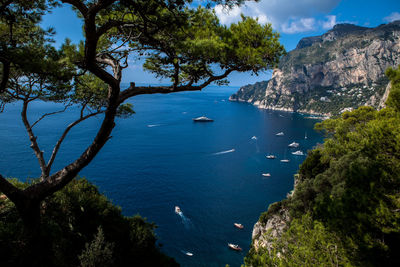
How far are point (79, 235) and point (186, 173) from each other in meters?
43.4

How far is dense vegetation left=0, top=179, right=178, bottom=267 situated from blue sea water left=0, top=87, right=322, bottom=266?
1415 cm

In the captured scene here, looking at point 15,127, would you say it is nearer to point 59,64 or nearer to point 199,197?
point 199,197

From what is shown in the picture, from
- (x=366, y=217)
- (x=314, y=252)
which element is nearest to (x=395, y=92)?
(x=366, y=217)

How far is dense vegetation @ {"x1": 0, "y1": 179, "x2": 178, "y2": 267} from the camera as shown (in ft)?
21.7

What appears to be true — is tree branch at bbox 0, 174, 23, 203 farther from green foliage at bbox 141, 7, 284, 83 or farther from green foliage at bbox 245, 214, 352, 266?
green foliage at bbox 245, 214, 352, 266

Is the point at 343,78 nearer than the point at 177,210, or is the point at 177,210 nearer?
the point at 177,210

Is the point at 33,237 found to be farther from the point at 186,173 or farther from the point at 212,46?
the point at 186,173

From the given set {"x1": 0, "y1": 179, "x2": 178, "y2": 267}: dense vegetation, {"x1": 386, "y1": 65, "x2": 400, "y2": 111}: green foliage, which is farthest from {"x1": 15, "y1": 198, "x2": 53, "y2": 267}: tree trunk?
{"x1": 386, "y1": 65, "x2": 400, "y2": 111}: green foliage

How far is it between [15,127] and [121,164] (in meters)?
50.7

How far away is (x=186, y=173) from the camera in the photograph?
51.8 meters

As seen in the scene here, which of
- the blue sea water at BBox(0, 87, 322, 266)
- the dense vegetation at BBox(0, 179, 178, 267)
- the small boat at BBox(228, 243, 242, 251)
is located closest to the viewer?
the dense vegetation at BBox(0, 179, 178, 267)

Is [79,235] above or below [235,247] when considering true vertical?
above

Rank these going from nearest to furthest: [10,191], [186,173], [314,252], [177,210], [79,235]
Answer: [10,191] → [314,252] → [79,235] → [177,210] → [186,173]

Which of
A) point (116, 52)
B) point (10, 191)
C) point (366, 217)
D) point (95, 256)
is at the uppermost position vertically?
point (116, 52)
